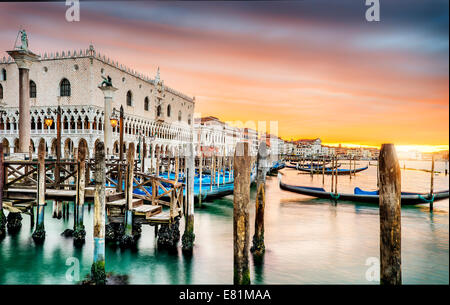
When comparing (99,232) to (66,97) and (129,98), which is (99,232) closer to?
(66,97)

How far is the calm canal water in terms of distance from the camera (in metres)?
5.46

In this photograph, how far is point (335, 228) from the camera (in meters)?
9.10

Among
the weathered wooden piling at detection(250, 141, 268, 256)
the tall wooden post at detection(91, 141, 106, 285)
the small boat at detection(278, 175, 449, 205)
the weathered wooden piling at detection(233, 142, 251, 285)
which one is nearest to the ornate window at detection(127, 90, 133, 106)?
the small boat at detection(278, 175, 449, 205)

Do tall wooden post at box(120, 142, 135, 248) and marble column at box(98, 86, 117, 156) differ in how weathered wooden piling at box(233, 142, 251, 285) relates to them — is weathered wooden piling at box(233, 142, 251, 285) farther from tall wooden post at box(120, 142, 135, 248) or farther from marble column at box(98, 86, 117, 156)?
marble column at box(98, 86, 117, 156)

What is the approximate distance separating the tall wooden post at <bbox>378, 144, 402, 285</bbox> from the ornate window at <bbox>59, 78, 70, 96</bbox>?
23.4 meters

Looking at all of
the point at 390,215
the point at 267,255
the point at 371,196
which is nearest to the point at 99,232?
the point at 267,255

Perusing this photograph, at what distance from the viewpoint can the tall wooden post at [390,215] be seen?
326 cm

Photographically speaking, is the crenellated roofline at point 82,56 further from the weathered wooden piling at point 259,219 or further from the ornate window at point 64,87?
the weathered wooden piling at point 259,219

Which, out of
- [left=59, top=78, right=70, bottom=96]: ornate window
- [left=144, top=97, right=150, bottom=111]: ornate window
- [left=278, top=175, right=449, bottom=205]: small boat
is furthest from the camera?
[left=144, top=97, right=150, bottom=111]: ornate window

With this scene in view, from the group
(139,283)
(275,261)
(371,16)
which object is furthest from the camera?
(275,261)

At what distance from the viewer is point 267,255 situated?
649 cm

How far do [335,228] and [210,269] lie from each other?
4.91 meters

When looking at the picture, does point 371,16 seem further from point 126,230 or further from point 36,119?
point 36,119
